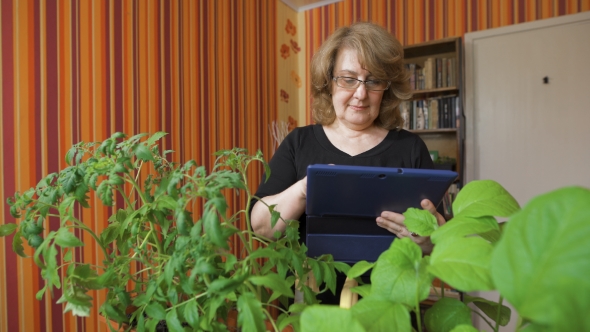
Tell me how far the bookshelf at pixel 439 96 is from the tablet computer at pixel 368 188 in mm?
2356

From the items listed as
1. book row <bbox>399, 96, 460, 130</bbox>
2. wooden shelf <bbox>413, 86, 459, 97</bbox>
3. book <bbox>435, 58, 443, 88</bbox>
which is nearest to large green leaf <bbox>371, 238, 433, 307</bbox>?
book row <bbox>399, 96, 460, 130</bbox>

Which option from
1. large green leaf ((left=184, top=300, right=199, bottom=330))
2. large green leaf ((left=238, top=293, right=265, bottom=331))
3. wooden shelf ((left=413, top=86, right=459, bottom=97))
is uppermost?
wooden shelf ((left=413, top=86, right=459, bottom=97))

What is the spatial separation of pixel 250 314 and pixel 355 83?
1.06 m

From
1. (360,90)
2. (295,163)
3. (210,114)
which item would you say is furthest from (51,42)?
(360,90)

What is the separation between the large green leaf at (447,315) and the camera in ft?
1.32

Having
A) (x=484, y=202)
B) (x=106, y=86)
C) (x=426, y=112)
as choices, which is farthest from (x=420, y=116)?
(x=484, y=202)

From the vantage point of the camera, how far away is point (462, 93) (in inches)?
118

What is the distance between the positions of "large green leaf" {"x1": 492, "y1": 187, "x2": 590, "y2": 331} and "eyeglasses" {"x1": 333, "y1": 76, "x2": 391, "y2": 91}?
3.60 feet

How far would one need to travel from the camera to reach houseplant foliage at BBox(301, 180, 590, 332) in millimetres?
219

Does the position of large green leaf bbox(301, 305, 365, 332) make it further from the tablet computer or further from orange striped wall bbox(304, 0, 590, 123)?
orange striped wall bbox(304, 0, 590, 123)

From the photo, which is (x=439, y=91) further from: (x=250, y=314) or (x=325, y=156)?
(x=250, y=314)

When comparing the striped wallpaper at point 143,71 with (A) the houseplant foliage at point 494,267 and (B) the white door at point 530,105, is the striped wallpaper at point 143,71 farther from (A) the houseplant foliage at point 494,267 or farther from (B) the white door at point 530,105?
(A) the houseplant foliage at point 494,267

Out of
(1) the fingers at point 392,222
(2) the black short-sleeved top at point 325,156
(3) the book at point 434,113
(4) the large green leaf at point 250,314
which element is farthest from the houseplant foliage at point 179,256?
(3) the book at point 434,113

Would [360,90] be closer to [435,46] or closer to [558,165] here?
[435,46]
